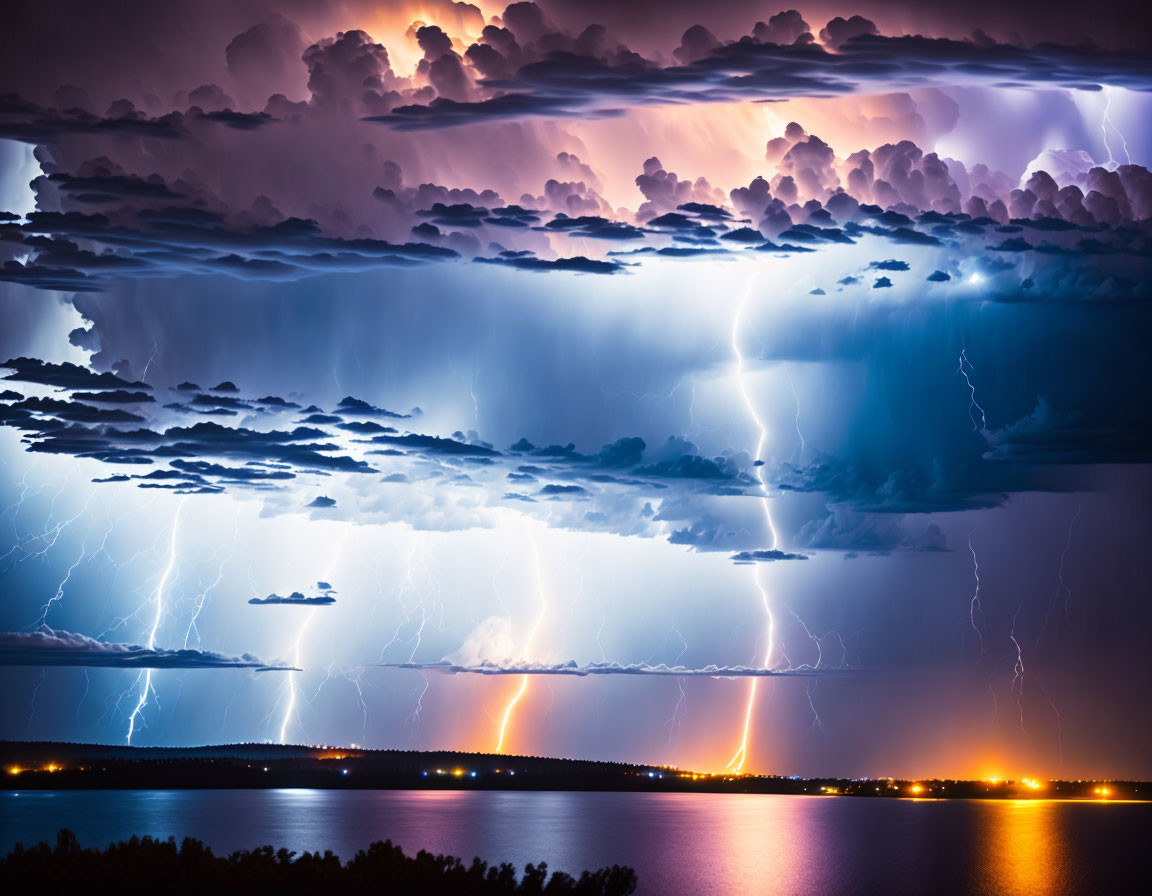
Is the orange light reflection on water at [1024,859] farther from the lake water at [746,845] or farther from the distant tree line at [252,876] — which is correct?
the distant tree line at [252,876]

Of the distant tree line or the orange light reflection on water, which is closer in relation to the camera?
the distant tree line

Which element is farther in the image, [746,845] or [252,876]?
[746,845]

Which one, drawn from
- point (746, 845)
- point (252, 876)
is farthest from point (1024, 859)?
point (252, 876)

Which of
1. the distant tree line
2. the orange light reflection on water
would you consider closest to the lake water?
the orange light reflection on water

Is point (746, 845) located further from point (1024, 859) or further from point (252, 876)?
point (252, 876)

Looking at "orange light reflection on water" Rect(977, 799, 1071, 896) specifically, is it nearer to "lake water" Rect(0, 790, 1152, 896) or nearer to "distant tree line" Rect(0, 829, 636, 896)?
"lake water" Rect(0, 790, 1152, 896)

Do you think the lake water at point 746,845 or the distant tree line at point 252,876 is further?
the lake water at point 746,845

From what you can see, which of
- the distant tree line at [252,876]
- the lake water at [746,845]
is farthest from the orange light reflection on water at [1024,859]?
the distant tree line at [252,876]

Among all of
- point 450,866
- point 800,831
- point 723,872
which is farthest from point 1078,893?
point 800,831

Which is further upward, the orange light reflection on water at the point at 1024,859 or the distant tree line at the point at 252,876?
the orange light reflection on water at the point at 1024,859
